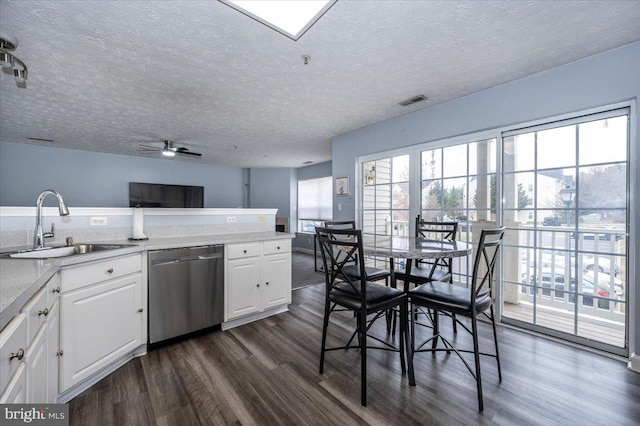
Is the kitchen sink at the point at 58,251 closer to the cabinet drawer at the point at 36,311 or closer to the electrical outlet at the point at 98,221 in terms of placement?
the electrical outlet at the point at 98,221

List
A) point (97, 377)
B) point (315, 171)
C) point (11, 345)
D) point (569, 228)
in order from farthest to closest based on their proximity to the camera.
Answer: point (315, 171), point (569, 228), point (97, 377), point (11, 345)

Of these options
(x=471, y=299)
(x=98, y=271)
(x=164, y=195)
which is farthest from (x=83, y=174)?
(x=471, y=299)

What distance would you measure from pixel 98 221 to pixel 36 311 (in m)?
1.43

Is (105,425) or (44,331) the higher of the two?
(44,331)

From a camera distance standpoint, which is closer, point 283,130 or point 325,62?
point 325,62

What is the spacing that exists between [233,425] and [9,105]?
4.49 meters

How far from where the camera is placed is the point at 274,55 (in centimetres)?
218

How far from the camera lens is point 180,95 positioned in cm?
297

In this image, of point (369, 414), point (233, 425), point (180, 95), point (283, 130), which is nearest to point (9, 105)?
point (180, 95)

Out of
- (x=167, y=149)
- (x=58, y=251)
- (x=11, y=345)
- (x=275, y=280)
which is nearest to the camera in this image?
(x=11, y=345)

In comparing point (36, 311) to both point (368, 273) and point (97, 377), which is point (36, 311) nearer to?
point (97, 377)

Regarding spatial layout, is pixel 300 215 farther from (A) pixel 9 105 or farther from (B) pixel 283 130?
(A) pixel 9 105

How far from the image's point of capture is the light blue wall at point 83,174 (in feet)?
16.8

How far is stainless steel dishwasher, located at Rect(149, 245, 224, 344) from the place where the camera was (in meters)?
2.22
